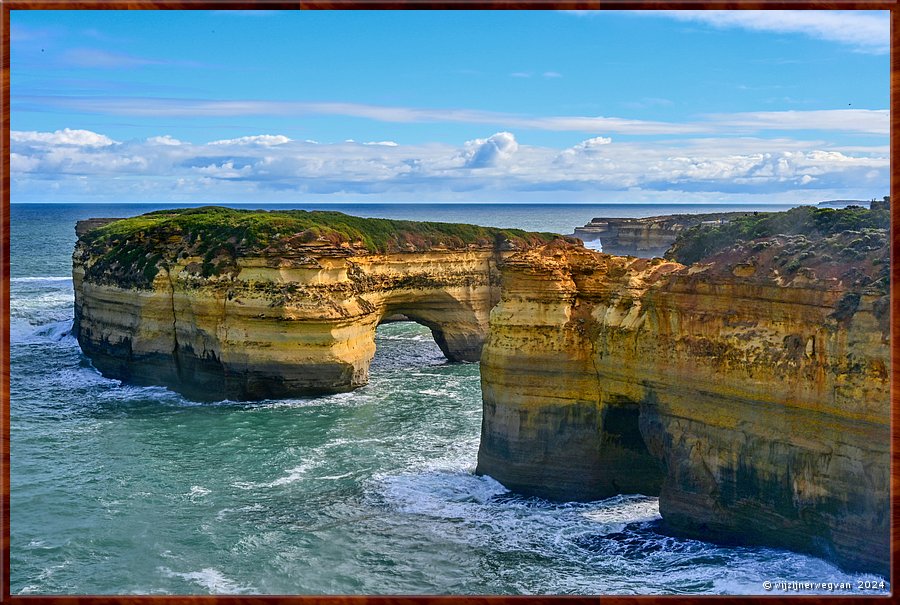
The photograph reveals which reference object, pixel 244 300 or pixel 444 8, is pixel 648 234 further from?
pixel 444 8

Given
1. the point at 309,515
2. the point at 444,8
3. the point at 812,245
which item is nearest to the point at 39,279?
the point at 309,515

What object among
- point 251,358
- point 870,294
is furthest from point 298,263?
point 870,294

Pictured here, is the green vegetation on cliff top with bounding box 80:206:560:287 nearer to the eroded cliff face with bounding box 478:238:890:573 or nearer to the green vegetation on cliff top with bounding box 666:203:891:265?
the eroded cliff face with bounding box 478:238:890:573

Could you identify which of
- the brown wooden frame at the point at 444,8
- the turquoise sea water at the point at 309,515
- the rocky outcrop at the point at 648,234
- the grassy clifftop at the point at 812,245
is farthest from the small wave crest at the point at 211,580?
the rocky outcrop at the point at 648,234

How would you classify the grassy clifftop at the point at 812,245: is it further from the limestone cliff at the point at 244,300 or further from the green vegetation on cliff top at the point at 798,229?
the limestone cliff at the point at 244,300

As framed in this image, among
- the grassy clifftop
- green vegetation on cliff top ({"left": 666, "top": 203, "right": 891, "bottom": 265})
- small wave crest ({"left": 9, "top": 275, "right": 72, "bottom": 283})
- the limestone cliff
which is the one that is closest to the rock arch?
the limestone cliff
